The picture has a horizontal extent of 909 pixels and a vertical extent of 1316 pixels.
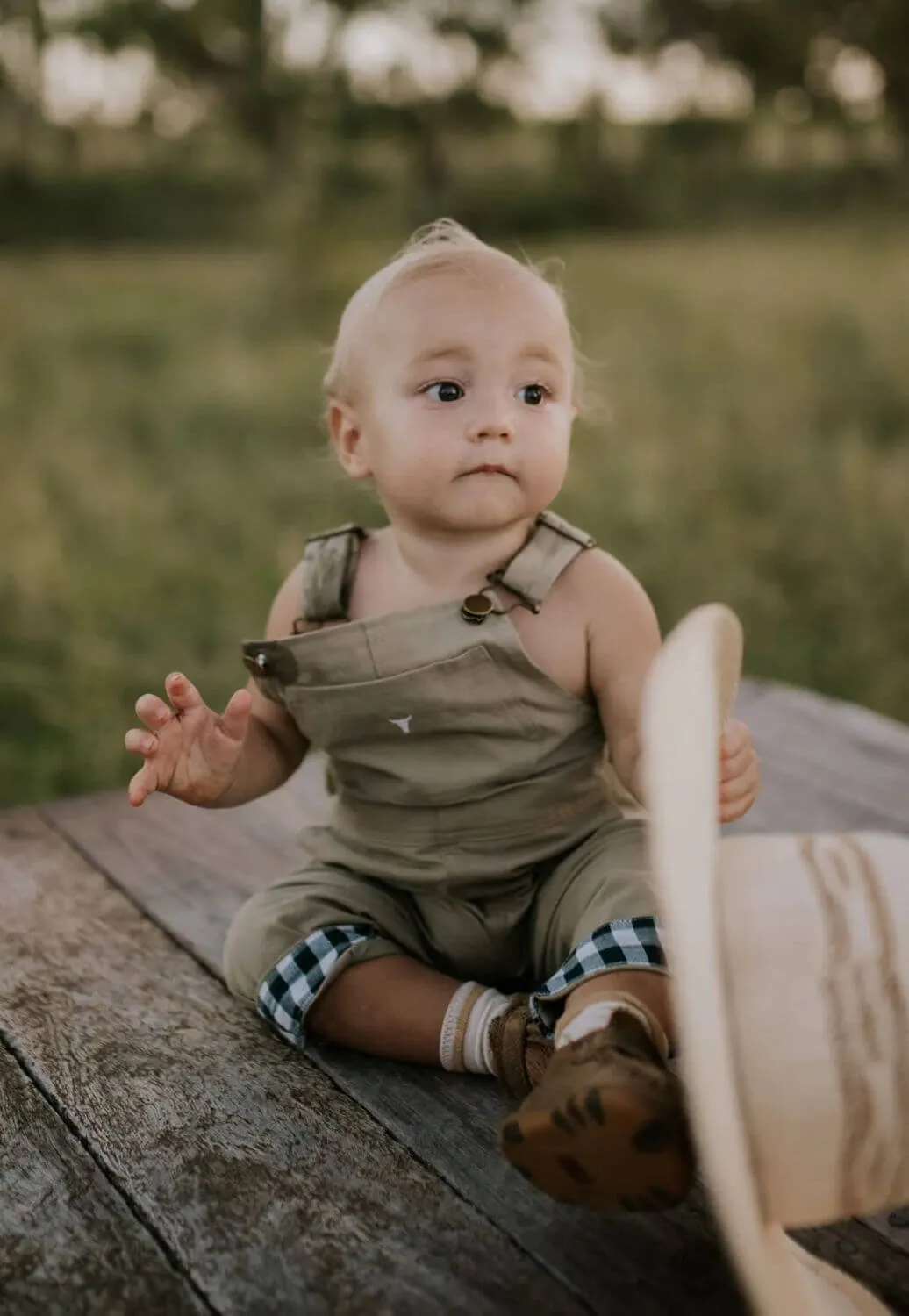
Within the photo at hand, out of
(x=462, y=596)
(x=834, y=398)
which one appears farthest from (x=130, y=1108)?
(x=834, y=398)

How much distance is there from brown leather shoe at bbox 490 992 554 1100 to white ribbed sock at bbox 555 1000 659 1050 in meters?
0.07

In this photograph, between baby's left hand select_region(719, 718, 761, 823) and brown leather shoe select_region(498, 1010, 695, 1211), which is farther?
baby's left hand select_region(719, 718, 761, 823)

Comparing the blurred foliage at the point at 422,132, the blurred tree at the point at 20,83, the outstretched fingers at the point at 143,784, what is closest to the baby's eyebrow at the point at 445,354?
the outstretched fingers at the point at 143,784

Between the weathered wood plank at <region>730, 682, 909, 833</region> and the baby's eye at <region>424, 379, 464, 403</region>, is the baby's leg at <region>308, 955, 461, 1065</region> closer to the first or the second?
the baby's eye at <region>424, 379, 464, 403</region>

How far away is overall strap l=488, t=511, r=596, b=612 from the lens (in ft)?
4.25

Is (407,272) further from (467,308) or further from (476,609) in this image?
(476,609)

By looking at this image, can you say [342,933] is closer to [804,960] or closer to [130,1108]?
[130,1108]

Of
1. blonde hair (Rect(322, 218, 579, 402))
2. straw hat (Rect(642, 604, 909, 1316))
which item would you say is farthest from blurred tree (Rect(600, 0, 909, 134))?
straw hat (Rect(642, 604, 909, 1316))

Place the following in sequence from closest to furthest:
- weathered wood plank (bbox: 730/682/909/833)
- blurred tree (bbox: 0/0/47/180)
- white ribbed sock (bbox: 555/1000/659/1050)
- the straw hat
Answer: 1. the straw hat
2. white ribbed sock (bbox: 555/1000/659/1050)
3. weathered wood plank (bbox: 730/682/909/833)
4. blurred tree (bbox: 0/0/47/180)

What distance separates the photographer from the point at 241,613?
9.36 ft

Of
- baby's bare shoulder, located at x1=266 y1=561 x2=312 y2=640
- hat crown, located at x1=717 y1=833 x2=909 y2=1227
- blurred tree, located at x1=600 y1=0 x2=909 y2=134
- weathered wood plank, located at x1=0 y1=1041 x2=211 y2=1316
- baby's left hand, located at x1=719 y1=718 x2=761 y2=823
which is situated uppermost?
blurred tree, located at x1=600 y1=0 x2=909 y2=134

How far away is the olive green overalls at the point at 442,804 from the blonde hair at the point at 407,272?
164mm

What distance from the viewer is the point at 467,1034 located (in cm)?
122

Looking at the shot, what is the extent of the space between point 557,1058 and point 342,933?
0.36 metres
